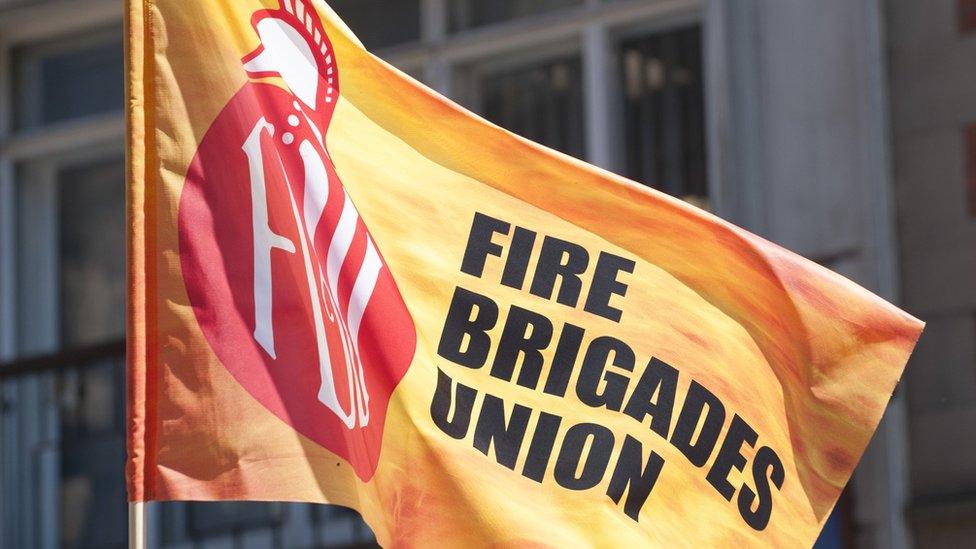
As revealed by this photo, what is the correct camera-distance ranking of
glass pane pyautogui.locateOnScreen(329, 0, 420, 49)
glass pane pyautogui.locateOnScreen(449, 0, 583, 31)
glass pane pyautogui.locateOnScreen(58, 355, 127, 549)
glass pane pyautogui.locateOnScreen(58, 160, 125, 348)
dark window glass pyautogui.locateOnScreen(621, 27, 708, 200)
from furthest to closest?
glass pane pyautogui.locateOnScreen(58, 160, 125, 348) < glass pane pyautogui.locateOnScreen(58, 355, 127, 549) < glass pane pyautogui.locateOnScreen(329, 0, 420, 49) < glass pane pyautogui.locateOnScreen(449, 0, 583, 31) < dark window glass pyautogui.locateOnScreen(621, 27, 708, 200)

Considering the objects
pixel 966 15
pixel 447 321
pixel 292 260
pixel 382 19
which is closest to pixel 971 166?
pixel 966 15

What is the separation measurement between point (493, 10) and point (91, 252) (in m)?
2.92

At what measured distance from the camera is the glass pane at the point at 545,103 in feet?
33.5

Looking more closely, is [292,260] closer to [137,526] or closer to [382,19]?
[137,526]

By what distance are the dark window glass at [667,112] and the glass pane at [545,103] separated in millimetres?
300

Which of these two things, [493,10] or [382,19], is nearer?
[493,10]

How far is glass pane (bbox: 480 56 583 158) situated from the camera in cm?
1022

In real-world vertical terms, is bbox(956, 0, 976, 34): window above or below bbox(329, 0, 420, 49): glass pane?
below

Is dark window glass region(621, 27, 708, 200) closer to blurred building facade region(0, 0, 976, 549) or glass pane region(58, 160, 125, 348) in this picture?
blurred building facade region(0, 0, 976, 549)

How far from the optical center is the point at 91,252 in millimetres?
11820

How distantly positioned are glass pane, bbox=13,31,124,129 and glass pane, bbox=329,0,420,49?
1.48 m

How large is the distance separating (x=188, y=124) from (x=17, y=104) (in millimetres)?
7318

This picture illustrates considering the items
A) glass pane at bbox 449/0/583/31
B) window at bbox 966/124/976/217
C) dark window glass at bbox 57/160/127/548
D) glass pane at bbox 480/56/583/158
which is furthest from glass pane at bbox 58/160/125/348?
window at bbox 966/124/976/217

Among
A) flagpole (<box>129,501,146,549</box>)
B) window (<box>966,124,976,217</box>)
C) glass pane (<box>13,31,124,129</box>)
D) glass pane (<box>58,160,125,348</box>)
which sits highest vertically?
glass pane (<box>13,31,124,129</box>)
